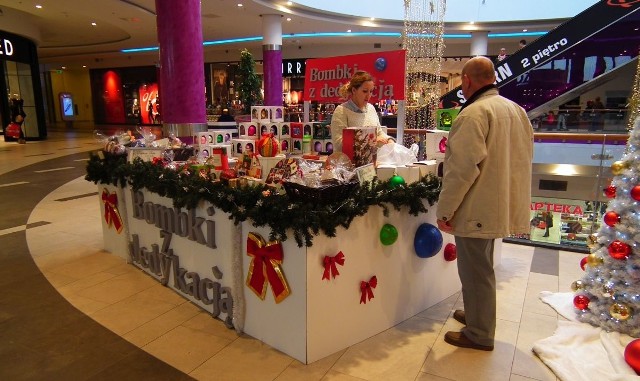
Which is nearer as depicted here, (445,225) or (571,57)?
(445,225)

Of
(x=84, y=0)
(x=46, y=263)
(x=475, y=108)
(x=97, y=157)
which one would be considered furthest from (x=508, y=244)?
(x=84, y=0)

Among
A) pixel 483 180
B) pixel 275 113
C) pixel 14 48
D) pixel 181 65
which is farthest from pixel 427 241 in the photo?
pixel 14 48

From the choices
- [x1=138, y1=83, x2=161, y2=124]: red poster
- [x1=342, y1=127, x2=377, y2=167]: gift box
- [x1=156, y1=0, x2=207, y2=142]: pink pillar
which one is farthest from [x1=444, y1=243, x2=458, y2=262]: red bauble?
[x1=138, y1=83, x2=161, y2=124]: red poster

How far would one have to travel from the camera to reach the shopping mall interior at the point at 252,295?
7.60ft

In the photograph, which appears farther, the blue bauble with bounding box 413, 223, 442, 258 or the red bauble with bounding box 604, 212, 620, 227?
the blue bauble with bounding box 413, 223, 442, 258

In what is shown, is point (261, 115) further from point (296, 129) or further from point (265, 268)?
point (265, 268)

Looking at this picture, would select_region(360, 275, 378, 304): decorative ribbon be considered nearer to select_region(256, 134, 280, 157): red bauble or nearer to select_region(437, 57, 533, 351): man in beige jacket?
select_region(437, 57, 533, 351): man in beige jacket

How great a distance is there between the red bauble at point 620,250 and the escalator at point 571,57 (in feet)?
17.6

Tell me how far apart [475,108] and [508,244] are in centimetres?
275

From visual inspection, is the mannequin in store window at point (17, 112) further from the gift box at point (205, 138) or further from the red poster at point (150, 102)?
the gift box at point (205, 138)

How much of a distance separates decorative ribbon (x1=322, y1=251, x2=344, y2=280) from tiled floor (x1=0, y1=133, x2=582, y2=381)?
1.63 ft

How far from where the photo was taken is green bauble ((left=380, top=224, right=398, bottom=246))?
8.16ft

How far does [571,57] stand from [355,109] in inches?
227

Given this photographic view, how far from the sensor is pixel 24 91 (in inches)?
596
